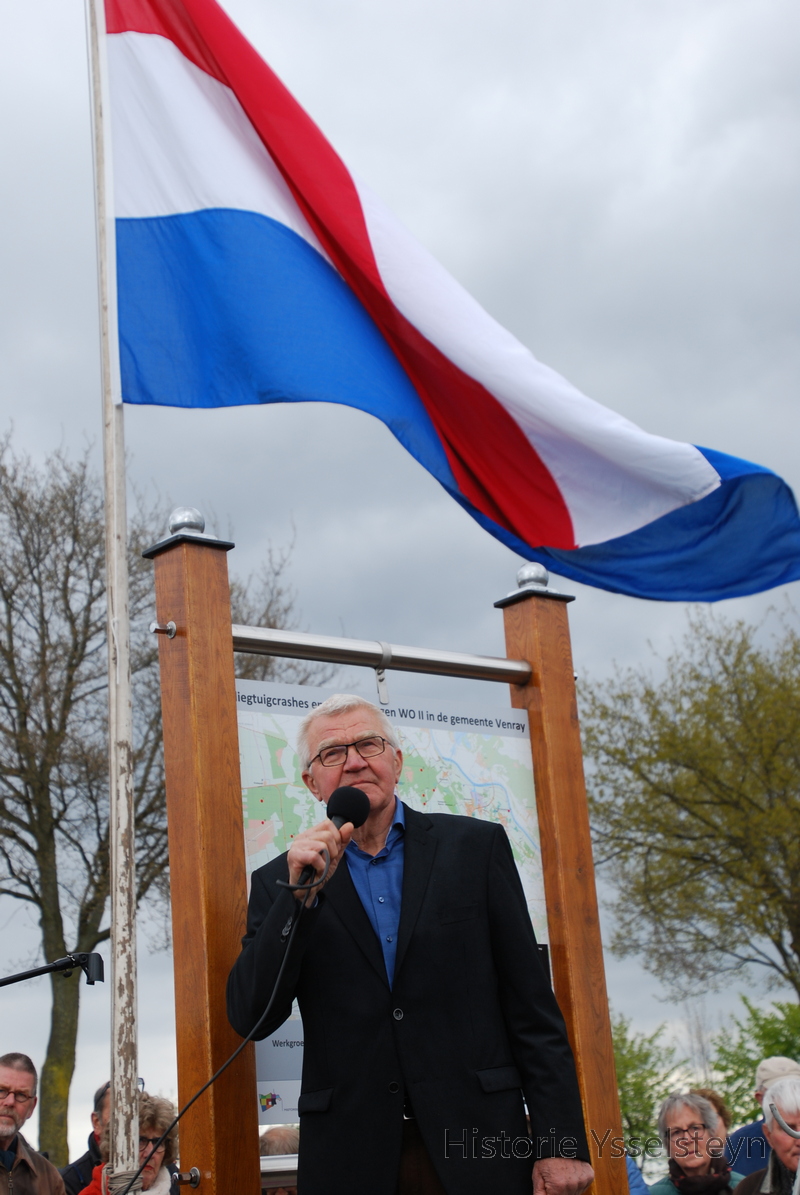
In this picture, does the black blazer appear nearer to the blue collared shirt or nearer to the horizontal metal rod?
the blue collared shirt

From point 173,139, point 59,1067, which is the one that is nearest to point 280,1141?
point 173,139

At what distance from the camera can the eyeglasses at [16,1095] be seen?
5.98m

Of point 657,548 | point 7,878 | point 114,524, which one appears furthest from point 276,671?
point 114,524

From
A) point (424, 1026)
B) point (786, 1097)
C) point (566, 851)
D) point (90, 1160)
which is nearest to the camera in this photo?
point (424, 1026)

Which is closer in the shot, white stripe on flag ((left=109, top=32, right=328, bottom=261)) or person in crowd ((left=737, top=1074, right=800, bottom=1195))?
person in crowd ((left=737, top=1074, right=800, bottom=1195))

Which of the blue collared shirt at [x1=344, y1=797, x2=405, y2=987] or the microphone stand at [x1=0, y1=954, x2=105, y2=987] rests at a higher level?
the blue collared shirt at [x1=344, y1=797, x2=405, y2=987]

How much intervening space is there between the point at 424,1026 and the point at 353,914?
37 centimetres

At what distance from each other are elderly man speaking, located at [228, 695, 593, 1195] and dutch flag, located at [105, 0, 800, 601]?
5.53 ft

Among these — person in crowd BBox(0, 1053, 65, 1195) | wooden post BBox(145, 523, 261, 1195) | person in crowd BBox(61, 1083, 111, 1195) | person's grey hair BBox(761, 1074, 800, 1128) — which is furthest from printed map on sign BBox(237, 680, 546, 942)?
person in crowd BBox(61, 1083, 111, 1195)

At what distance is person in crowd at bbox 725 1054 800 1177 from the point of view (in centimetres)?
572

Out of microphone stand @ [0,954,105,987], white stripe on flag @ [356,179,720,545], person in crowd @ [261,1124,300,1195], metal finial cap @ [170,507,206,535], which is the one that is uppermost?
white stripe on flag @ [356,179,720,545]

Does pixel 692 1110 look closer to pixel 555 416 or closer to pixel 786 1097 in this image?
pixel 786 1097

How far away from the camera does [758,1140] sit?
19.0 ft

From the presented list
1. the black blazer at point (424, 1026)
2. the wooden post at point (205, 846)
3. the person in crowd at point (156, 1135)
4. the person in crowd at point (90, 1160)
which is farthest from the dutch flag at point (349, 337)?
the person in crowd at point (90, 1160)
